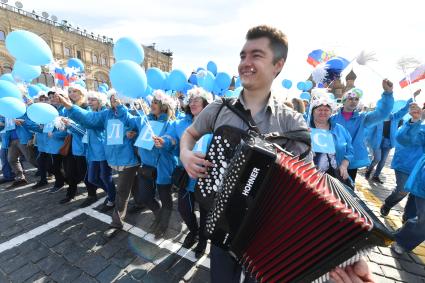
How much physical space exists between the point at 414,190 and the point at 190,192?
3.00 metres

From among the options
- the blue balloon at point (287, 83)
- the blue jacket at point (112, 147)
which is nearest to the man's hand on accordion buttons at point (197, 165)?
the blue jacket at point (112, 147)

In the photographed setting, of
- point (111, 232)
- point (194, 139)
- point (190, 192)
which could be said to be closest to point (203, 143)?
point (194, 139)

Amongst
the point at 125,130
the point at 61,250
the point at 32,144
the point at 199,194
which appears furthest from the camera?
the point at 32,144

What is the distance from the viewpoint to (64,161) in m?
4.65

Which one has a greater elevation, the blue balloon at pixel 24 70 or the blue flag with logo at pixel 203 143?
the blue balloon at pixel 24 70

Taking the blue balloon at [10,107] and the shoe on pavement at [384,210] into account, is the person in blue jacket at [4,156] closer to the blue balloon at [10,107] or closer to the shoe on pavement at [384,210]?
the blue balloon at [10,107]

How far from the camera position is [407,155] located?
3.67 m

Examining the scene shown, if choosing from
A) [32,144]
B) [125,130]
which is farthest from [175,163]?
[32,144]

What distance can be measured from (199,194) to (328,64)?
3566 mm

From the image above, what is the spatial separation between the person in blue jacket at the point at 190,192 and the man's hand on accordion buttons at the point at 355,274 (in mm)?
1779

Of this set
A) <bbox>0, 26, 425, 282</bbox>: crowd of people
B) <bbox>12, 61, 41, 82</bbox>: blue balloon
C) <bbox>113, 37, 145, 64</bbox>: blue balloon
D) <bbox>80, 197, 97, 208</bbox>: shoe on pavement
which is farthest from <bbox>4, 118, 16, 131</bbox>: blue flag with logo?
<bbox>113, 37, 145, 64</bbox>: blue balloon

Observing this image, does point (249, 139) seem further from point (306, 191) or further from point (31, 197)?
point (31, 197)

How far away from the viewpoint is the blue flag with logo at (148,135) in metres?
3.10

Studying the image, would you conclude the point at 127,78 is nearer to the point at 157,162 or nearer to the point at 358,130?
the point at 157,162
